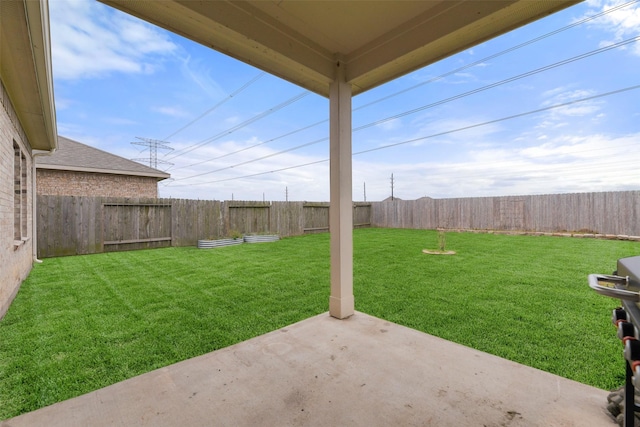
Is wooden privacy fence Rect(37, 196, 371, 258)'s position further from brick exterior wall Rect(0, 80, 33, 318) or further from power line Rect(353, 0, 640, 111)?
power line Rect(353, 0, 640, 111)

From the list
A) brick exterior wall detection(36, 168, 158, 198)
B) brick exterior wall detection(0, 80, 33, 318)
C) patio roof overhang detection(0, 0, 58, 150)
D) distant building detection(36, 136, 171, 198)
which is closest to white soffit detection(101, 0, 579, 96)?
patio roof overhang detection(0, 0, 58, 150)

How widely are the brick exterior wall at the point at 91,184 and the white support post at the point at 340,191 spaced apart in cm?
1060

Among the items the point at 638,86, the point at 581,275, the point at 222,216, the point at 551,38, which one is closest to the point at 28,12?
the point at 581,275

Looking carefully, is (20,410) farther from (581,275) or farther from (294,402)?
(581,275)

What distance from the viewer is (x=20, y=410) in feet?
4.72

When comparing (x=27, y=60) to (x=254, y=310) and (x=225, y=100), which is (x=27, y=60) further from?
(x=225, y=100)

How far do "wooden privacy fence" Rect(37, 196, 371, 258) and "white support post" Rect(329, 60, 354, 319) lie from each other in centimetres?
696

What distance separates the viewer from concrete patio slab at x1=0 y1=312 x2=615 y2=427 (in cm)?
135

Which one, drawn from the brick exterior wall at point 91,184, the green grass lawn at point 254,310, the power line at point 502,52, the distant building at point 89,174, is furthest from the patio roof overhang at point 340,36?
the brick exterior wall at point 91,184

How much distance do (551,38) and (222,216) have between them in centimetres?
1083

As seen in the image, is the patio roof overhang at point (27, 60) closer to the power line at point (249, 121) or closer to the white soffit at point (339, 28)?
the white soffit at point (339, 28)

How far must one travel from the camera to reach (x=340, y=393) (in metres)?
1.55

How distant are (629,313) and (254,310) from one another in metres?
2.82

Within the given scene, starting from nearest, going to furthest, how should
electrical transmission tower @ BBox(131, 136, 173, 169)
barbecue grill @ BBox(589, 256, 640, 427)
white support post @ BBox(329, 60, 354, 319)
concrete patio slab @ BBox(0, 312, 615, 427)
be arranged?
barbecue grill @ BBox(589, 256, 640, 427) → concrete patio slab @ BBox(0, 312, 615, 427) → white support post @ BBox(329, 60, 354, 319) → electrical transmission tower @ BBox(131, 136, 173, 169)
